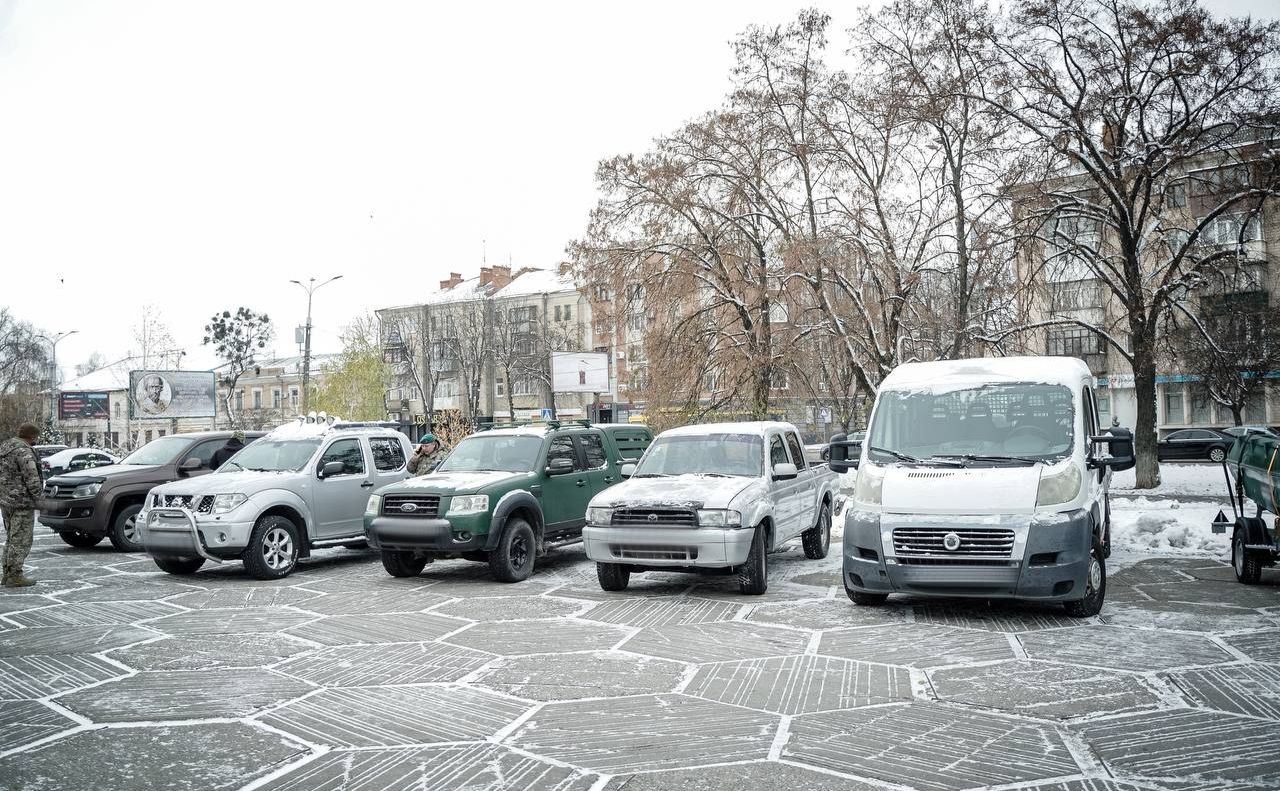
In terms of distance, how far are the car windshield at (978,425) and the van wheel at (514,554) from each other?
4379 millimetres

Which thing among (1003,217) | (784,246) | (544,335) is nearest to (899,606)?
(1003,217)

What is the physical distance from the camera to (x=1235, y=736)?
538 centimetres

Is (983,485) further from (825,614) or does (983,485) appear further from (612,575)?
(612,575)

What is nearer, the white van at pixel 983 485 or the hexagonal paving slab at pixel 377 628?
the white van at pixel 983 485

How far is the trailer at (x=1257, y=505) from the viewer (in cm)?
938

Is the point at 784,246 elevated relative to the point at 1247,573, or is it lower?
elevated

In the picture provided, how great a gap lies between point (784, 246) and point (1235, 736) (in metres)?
22.3

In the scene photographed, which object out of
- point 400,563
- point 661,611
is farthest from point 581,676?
point 400,563

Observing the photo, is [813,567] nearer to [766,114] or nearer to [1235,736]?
[1235,736]

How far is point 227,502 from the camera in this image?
12.3 metres

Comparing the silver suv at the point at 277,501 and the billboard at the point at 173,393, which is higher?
the billboard at the point at 173,393

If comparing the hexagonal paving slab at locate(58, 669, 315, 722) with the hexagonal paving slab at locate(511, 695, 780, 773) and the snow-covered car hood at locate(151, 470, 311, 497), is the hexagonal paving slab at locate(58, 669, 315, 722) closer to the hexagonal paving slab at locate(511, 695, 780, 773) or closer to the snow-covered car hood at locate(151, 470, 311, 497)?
the hexagonal paving slab at locate(511, 695, 780, 773)

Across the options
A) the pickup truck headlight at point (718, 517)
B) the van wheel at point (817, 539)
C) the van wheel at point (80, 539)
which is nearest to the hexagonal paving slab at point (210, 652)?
the pickup truck headlight at point (718, 517)

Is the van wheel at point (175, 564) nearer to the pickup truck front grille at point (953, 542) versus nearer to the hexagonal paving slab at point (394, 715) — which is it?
the hexagonal paving slab at point (394, 715)
